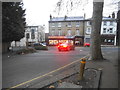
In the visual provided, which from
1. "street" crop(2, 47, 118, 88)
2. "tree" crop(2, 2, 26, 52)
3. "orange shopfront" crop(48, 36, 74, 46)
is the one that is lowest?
"street" crop(2, 47, 118, 88)

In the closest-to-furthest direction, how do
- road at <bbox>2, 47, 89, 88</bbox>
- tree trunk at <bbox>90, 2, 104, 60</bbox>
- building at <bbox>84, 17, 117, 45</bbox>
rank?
road at <bbox>2, 47, 89, 88</bbox> → tree trunk at <bbox>90, 2, 104, 60</bbox> → building at <bbox>84, 17, 117, 45</bbox>

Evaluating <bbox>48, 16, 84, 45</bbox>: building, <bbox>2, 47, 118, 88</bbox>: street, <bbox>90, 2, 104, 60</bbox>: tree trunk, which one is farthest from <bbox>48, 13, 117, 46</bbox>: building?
<bbox>2, 47, 118, 88</bbox>: street

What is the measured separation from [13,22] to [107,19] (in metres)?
28.2

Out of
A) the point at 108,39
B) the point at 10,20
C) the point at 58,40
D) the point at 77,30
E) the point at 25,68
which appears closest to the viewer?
the point at 25,68

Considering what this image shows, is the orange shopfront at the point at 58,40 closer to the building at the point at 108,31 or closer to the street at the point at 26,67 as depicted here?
the building at the point at 108,31

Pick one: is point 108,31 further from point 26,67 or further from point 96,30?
point 26,67

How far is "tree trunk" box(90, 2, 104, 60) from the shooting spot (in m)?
7.38

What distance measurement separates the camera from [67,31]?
3262 centimetres

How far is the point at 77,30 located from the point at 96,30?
24986mm

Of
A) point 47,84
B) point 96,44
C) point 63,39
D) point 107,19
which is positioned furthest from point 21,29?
point 107,19

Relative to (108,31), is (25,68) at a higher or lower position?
lower

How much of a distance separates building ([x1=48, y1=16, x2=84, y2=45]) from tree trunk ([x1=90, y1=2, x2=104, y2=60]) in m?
23.8

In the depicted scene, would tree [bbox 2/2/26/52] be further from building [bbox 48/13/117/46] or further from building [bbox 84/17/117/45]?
building [bbox 84/17/117/45]

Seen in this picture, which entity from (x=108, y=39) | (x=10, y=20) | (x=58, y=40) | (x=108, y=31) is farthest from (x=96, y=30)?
(x=108, y=31)
